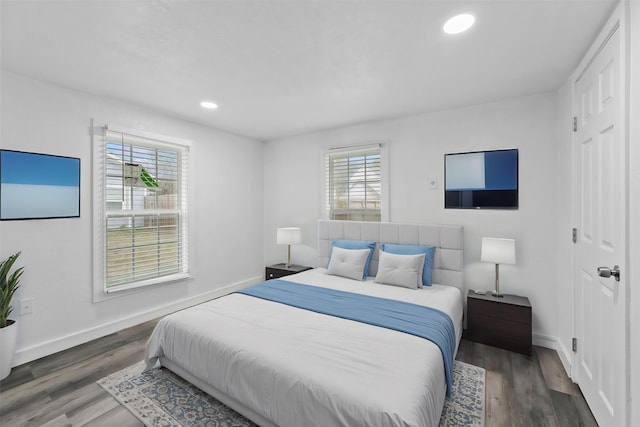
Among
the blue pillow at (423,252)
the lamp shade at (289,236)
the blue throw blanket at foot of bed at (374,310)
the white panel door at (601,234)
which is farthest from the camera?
the lamp shade at (289,236)

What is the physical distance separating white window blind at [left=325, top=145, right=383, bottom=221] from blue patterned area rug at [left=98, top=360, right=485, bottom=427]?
2.24m

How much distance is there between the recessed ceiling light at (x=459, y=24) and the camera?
176cm

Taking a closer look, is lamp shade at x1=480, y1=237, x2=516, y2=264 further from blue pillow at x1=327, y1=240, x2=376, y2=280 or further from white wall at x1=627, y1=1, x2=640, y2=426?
white wall at x1=627, y1=1, x2=640, y2=426

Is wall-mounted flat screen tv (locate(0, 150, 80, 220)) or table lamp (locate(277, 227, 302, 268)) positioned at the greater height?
wall-mounted flat screen tv (locate(0, 150, 80, 220))

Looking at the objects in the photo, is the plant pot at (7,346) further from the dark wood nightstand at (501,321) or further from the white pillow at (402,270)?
the dark wood nightstand at (501,321)

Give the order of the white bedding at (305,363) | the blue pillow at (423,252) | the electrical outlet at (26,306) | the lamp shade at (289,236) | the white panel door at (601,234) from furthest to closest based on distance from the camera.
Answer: the lamp shade at (289,236), the blue pillow at (423,252), the electrical outlet at (26,306), the white panel door at (601,234), the white bedding at (305,363)

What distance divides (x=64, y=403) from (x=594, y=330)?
12.3 ft

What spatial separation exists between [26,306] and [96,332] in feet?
2.25

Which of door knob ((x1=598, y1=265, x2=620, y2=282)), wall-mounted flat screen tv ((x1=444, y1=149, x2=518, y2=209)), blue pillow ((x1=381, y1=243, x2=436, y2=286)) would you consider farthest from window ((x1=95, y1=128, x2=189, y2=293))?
door knob ((x1=598, y1=265, x2=620, y2=282))

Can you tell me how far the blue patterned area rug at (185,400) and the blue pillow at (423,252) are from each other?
958 millimetres

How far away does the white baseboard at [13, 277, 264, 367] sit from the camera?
2.60 metres

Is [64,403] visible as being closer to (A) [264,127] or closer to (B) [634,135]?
(A) [264,127]

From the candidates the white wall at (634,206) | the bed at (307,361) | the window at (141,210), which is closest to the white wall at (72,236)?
the window at (141,210)


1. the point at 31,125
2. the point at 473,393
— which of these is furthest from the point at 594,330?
the point at 31,125
